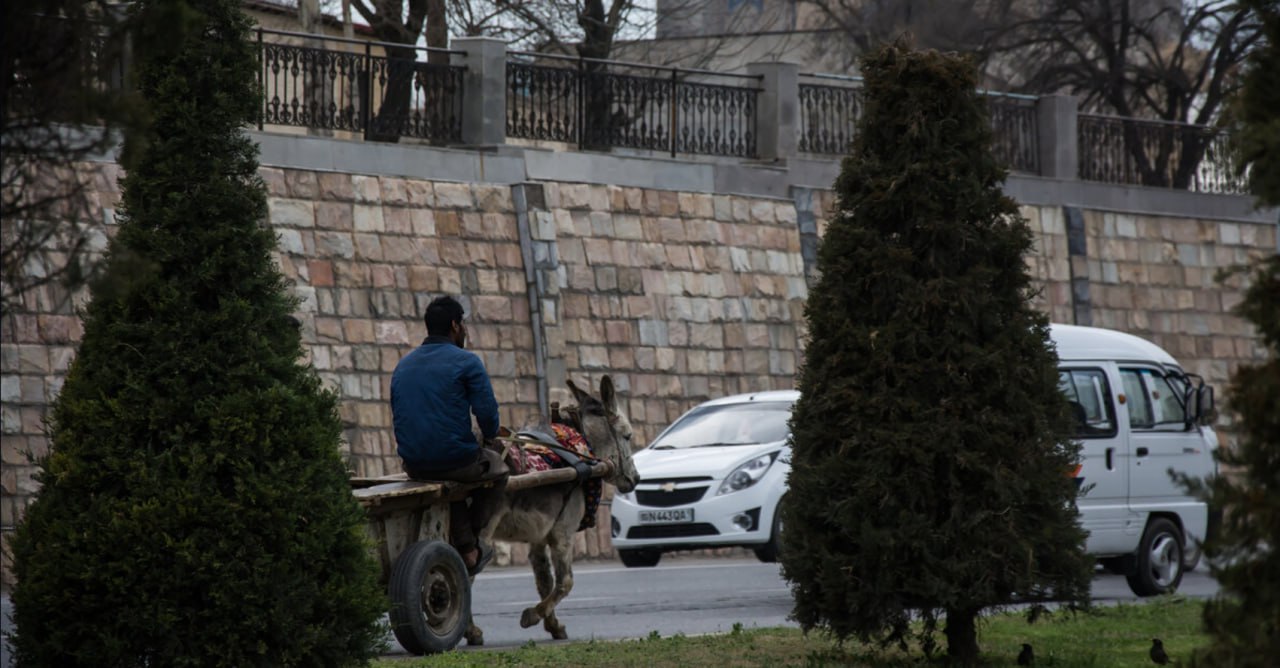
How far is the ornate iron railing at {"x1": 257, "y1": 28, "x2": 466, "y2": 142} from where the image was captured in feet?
73.3

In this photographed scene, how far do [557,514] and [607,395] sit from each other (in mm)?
877

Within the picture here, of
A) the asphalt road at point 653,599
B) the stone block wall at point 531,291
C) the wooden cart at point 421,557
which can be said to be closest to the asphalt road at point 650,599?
the asphalt road at point 653,599

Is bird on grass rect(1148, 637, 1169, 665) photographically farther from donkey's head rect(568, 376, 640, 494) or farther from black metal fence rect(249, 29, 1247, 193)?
black metal fence rect(249, 29, 1247, 193)

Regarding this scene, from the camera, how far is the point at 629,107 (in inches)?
1006

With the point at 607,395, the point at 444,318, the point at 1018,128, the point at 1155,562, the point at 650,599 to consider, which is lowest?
the point at 650,599

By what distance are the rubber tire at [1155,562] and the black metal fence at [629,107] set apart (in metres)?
10.3

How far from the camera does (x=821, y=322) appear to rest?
9.33m

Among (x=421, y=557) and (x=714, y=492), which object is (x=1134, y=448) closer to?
(x=714, y=492)

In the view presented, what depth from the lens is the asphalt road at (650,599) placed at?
12.6m

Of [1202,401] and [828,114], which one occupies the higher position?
[828,114]

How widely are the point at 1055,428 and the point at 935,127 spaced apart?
156 centimetres

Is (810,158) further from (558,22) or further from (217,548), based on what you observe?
(217,548)

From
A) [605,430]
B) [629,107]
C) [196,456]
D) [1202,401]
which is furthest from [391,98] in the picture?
[196,456]

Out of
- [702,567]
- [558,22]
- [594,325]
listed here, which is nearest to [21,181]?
[702,567]
